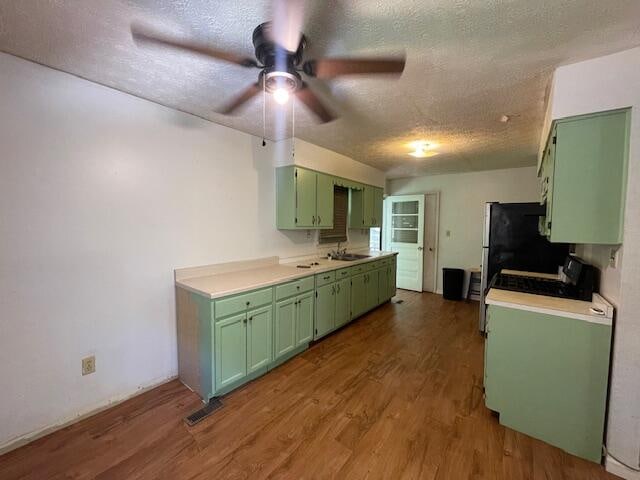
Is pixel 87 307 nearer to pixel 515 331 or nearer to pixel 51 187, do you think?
pixel 51 187

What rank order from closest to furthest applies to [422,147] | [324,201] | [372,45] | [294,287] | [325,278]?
[372,45]
[294,287]
[325,278]
[422,147]
[324,201]

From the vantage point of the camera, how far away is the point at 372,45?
1562mm

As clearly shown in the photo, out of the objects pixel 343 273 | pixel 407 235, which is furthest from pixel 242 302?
pixel 407 235

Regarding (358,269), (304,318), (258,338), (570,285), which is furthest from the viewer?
(358,269)

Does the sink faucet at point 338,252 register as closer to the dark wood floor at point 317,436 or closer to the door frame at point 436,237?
the dark wood floor at point 317,436

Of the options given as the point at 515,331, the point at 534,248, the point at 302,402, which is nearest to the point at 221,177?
the point at 302,402

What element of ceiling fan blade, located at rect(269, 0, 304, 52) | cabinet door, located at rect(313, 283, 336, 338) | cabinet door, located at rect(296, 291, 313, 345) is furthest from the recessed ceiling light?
ceiling fan blade, located at rect(269, 0, 304, 52)

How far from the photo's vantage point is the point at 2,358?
5.77 feet

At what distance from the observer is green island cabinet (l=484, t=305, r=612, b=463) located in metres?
1.69

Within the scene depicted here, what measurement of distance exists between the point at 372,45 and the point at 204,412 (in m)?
2.73

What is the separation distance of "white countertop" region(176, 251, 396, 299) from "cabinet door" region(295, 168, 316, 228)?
1.90 feet

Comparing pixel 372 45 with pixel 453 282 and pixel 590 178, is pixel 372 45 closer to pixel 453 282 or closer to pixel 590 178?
pixel 590 178

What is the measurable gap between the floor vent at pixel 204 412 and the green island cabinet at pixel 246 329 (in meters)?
0.06

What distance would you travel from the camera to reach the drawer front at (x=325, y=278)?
323 cm
